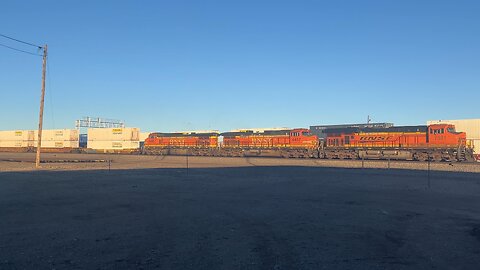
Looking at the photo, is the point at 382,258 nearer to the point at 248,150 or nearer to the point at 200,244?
the point at 200,244

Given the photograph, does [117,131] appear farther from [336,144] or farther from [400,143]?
Answer: [400,143]

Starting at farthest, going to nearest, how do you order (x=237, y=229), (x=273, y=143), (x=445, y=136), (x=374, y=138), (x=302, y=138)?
(x=273, y=143) → (x=302, y=138) → (x=374, y=138) → (x=445, y=136) → (x=237, y=229)

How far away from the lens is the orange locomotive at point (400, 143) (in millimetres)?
38844

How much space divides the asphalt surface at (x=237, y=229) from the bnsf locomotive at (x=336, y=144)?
26.5 m

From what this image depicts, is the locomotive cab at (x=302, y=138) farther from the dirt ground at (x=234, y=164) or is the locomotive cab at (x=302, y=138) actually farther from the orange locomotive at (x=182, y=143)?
the orange locomotive at (x=182, y=143)

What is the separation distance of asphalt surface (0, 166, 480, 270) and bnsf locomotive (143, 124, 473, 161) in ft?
87.0

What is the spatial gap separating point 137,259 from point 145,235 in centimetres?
179

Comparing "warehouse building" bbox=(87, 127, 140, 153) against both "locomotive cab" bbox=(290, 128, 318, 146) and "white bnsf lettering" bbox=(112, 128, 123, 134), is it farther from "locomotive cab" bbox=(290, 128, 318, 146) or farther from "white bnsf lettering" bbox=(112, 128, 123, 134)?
"locomotive cab" bbox=(290, 128, 318, 146)

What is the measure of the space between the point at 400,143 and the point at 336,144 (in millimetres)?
7556

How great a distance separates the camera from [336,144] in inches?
1812

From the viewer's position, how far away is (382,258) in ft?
22.3

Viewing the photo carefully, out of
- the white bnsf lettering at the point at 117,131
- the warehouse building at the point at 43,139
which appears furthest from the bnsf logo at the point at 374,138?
the warehouse building at the point at 43,139

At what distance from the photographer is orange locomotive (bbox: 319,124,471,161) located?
38844 mm

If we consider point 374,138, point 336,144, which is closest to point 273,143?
point 336,144
